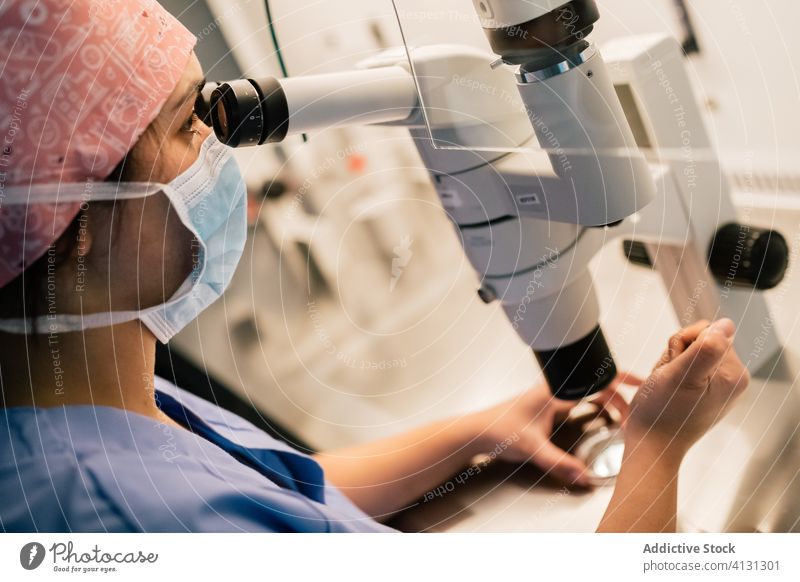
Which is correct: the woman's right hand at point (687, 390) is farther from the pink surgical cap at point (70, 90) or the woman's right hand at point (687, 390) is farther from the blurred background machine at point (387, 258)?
the pink surgical cap at point (70, 90)

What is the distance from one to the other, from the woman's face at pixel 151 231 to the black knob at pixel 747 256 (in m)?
0.42

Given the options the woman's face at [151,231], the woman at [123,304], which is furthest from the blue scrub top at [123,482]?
the woman's face at [151,231]

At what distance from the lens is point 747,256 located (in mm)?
562

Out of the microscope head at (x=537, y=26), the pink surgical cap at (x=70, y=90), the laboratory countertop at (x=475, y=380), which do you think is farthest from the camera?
the laboratory countertop at (x=475, y=380)

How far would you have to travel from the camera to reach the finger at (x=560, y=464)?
659 millimetres

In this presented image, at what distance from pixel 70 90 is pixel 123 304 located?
0.18 metres

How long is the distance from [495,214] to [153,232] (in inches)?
10.9

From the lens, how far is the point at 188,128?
57cm

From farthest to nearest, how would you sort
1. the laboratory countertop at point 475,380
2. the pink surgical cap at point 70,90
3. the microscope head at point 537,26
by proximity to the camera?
the laboratory countertop at point 475,380 → the pink surgical cap at point 70,90 → the microscope head at point 537,26

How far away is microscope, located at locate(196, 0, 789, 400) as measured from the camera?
0.45 metres

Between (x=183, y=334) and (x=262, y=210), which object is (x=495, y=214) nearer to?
(x=262, y=210)

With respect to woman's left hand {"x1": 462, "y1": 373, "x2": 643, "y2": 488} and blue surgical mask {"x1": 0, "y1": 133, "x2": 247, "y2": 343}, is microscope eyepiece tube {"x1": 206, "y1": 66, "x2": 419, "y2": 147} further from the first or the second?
woman's left hand {"x1": 462, "y1": 373, "x2": 643, "y2": 488}

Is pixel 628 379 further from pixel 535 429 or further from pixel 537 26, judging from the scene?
pixel 537 26

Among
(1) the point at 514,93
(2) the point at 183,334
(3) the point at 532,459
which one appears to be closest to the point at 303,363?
(2) the point at 183,334
